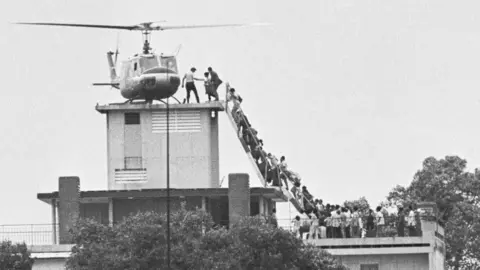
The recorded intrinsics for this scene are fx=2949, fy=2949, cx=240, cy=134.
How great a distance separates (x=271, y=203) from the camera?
499 feet

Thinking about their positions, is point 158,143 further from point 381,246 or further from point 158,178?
point 381,246

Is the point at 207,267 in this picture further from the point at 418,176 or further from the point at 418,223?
the point at 418,176

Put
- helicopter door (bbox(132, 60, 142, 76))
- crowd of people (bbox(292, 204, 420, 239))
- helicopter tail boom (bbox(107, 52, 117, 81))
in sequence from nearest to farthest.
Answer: crowd of people (bbox(292, 204, 420, 239))
helicopter door (bbox(132, 60, 142, 76))
helicopter tail boom (bbox(107, 52, 117, 81))

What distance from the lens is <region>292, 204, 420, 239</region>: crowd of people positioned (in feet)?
460

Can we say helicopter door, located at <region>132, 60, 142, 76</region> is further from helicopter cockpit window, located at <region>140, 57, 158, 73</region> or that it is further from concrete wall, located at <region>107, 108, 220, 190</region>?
concrete wall, located at <region>107, 108, 220, 190</region>

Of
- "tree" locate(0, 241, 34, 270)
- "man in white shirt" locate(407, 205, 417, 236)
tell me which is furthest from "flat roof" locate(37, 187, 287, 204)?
"tree" locate(0, 241, 34, 270)

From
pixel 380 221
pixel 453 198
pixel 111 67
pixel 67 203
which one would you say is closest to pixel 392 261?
pixel 380 221

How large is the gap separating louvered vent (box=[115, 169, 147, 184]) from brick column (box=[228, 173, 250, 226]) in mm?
5185

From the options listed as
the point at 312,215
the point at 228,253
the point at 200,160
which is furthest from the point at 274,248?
the point at 200,160

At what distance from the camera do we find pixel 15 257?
13738cm

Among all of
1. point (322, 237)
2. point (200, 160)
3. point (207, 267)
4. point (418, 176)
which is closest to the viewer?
point (207, 267)

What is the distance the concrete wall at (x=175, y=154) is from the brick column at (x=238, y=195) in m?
2.95

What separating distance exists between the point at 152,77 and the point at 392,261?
1609cm

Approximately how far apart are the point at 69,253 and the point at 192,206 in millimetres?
8823
